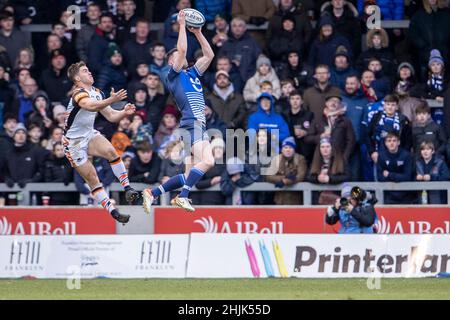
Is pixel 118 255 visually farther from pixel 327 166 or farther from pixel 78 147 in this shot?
pixel 327 166

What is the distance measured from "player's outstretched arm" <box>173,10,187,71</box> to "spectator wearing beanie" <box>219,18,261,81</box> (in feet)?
19.5

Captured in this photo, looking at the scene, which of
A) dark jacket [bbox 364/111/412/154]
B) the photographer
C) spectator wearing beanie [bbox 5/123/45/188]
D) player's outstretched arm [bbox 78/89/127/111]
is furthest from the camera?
spectator wearing beanie [bbox 5/123/45/188]

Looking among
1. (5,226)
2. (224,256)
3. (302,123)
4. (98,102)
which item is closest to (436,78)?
(302,123)

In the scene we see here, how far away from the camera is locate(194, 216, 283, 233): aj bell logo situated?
74.0 feet

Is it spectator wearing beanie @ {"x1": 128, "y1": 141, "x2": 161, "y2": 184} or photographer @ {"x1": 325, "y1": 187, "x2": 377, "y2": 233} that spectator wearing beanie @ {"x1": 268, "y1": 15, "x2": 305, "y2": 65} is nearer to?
spectator wearing beanie @ {"x1": 128, "y1": 141, "x2": 161, "y2": 184}

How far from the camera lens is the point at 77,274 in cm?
2053

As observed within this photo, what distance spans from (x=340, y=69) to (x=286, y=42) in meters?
1.22

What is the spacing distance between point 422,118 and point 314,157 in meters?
1.96

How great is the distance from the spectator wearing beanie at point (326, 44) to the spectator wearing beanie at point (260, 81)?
104 cm

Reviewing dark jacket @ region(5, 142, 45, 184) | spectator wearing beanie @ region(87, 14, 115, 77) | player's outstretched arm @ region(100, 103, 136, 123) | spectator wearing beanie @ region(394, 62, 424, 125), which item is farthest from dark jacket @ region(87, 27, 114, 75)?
player's outstretched arm @ region(100, 103, 136, 123)

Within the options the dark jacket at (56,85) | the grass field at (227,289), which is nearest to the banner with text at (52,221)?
the grass field at (227,289)

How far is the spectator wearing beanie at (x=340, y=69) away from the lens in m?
23.7

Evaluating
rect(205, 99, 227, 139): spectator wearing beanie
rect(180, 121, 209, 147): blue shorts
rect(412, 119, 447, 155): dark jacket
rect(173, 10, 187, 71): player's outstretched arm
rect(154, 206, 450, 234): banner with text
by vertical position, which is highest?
rect(173, 10, 187, 71): player's outstretched arm

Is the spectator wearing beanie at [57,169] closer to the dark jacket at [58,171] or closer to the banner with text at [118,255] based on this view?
the dark jacket at [58,171]
